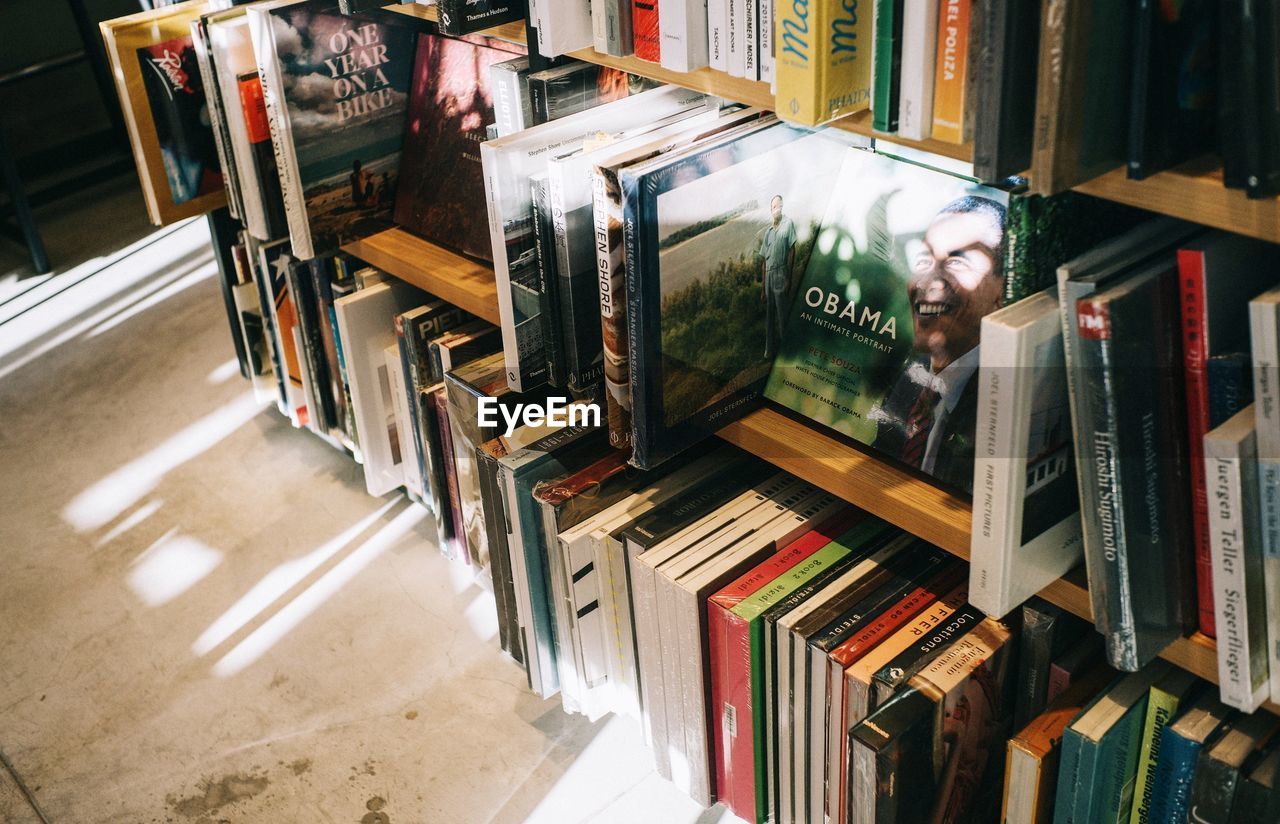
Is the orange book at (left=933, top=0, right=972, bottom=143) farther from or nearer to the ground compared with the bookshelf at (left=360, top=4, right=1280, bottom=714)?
farther from the ground

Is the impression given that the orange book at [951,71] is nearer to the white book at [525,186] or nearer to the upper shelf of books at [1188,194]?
the upper shelf of books at [1188,194]

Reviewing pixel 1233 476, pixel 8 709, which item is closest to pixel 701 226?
pixel 1233 476

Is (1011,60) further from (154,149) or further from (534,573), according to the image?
(154,149)

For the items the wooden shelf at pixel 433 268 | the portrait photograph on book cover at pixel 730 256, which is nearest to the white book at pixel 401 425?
the wooden shelf at pixel 433 268

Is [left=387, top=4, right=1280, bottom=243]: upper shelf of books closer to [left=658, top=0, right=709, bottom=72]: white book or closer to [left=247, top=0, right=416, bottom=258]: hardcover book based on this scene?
[left=658, top=0, right=709, bottom=72]: white book

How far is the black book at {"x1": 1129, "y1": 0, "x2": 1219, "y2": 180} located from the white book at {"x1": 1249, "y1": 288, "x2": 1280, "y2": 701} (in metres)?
0.13

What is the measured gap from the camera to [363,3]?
1.56 metres

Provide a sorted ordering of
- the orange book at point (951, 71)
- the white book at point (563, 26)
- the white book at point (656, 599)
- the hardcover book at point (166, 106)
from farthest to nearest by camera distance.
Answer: the hardcover book at point (166, 106)
the white book at point (656, 599)
the white book at point (563, 26)
the orange book at point (951, 71)

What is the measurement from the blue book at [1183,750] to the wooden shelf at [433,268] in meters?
1.02

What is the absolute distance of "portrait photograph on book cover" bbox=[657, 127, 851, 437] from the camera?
120cm

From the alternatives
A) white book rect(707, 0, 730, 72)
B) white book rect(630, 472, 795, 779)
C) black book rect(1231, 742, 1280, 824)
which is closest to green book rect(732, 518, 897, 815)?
white book rect(630, 472, 795, 779)

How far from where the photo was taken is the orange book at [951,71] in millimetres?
903

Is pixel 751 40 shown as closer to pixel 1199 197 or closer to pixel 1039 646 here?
pixel 1199 197

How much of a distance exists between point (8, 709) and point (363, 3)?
121cm
